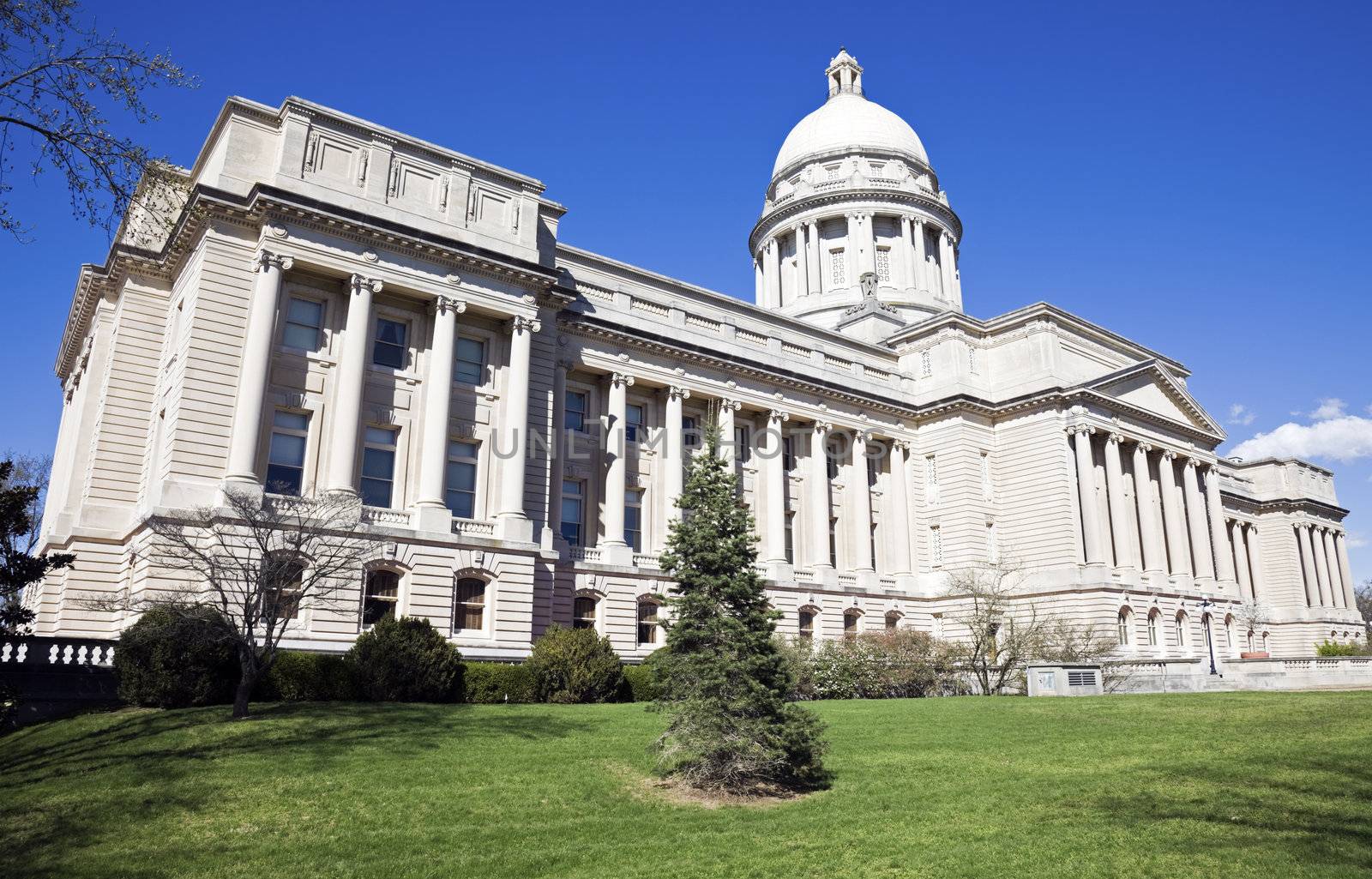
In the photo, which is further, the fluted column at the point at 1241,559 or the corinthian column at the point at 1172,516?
the fluted column at the point at 1241,559

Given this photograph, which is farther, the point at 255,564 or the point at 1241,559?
the point at 1241,559

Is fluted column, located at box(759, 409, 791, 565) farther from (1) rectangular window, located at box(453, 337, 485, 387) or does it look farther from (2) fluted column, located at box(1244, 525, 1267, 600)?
(2) fluted column, located at box(1244, 525, 1267, 600)

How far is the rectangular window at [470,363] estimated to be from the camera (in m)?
32.8

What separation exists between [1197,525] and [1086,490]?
1165 centimetres

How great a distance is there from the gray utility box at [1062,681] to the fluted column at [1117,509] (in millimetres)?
17447

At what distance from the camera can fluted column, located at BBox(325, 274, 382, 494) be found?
28141 millimetres

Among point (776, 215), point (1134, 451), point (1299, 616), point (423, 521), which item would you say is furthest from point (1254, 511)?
point (423, 521)

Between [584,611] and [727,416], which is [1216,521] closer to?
[727,416]

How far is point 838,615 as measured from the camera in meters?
42.8

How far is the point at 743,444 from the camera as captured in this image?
1741 inches

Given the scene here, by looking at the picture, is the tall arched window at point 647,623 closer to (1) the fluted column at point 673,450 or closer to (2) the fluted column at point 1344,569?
(1) the fluted column at point 673,450

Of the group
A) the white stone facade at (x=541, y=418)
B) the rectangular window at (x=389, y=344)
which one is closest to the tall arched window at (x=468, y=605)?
the white stone facade at (x=541, y=418)

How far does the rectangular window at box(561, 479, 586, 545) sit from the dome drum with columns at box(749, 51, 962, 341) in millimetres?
30561

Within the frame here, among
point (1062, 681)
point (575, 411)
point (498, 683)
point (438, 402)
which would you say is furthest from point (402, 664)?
point (1062, 681)
